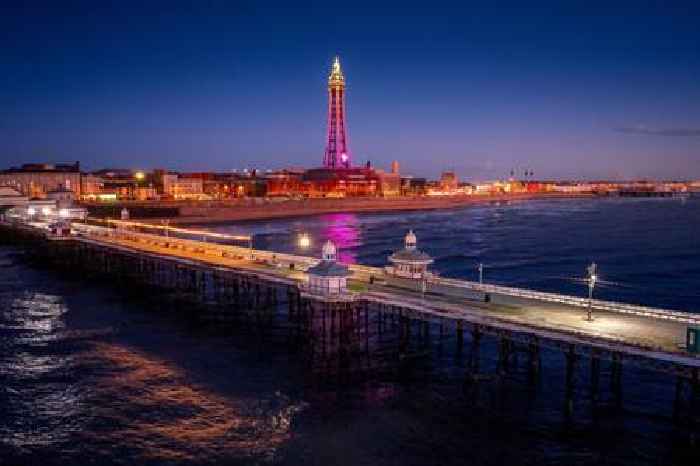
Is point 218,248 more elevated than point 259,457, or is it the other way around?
point 218,248

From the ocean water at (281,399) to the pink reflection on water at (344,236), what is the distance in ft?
112

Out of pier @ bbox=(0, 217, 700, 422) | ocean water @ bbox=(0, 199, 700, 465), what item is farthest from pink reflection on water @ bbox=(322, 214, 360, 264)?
ocean water @ bbox=(0, 199, 700, 465)

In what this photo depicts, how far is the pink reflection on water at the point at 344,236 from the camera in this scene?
87.1 m

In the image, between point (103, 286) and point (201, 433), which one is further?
point (103, 286)

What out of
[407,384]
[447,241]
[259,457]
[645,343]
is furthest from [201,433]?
[447,241]

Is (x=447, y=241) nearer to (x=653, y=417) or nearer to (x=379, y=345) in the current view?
(x=379, y=345)

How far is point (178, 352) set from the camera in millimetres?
41312

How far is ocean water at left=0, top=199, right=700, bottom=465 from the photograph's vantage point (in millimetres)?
27203

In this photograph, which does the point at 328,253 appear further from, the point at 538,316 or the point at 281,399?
the point at 538,316

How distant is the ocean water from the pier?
3.85 ft

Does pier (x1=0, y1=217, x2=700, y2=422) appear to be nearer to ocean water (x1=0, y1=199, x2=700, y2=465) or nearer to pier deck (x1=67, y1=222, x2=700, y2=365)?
pier deck (x1=67, y1=222, x2=700, y2=365)

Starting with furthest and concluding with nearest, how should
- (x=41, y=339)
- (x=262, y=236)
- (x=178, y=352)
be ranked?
(x=262, y=236)
(x=41, y=339)
(x=178, y=352)

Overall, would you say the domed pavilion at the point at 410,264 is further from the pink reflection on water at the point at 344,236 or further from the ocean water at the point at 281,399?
the pink reflection on water at the point at 344,236

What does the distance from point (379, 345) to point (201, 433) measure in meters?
16.2
